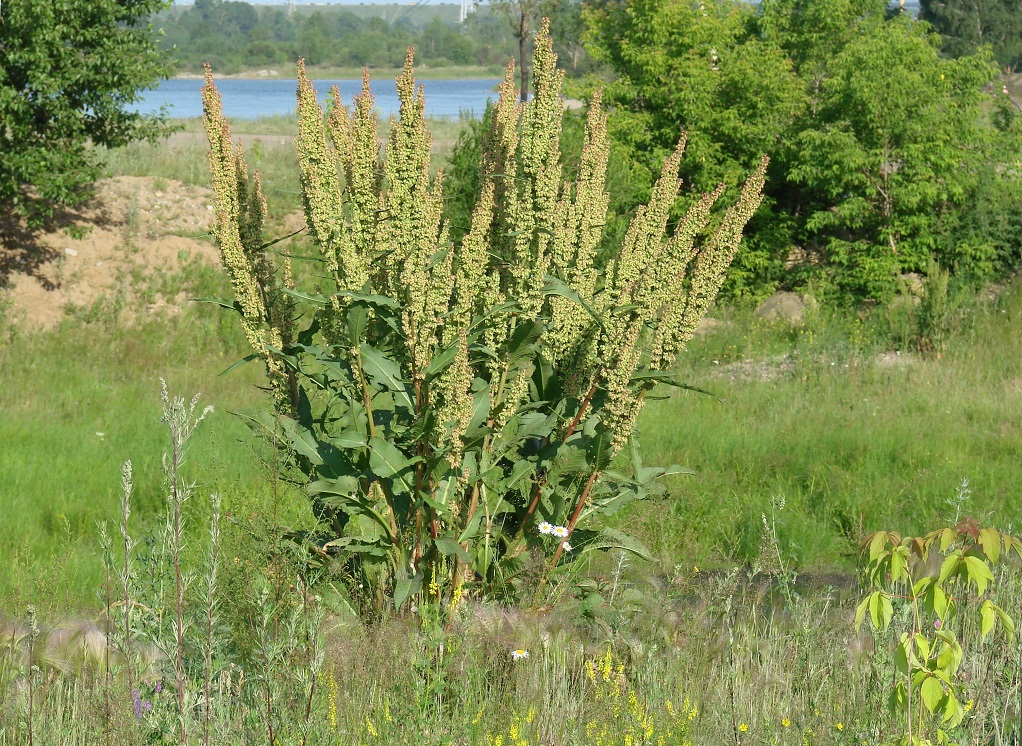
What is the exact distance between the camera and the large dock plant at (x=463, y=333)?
364 cm

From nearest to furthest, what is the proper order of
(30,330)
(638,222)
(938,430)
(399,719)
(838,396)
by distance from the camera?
(399,719)
(638,222)
(938,430)
(838,396)
(30,330)

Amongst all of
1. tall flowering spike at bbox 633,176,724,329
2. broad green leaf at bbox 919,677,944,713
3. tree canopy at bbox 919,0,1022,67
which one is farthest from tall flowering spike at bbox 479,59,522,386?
tree canopy at bbox 919,0,1022,67

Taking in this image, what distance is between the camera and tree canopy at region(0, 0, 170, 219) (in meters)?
11.7

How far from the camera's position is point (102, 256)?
13.8 meters

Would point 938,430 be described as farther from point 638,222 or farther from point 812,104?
point 812,104

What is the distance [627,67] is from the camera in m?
16.0

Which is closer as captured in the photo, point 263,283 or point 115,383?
point 263,283

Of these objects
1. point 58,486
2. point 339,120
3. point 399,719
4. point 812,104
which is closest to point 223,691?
point 399,719

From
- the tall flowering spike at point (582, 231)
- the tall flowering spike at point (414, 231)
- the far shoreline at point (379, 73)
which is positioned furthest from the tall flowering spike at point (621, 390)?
the far shoreline at point (379, 73)

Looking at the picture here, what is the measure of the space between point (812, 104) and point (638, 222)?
494 inches

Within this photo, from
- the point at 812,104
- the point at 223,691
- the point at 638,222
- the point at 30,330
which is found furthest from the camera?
the point at 812,104

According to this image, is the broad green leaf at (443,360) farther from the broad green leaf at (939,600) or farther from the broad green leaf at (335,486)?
the broad green leaf at (939,600)

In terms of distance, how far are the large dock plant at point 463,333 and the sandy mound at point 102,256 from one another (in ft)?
30.8

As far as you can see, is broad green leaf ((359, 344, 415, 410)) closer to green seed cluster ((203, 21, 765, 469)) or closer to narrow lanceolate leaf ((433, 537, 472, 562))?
green seed cluster ((203, 21, 765, 469))
